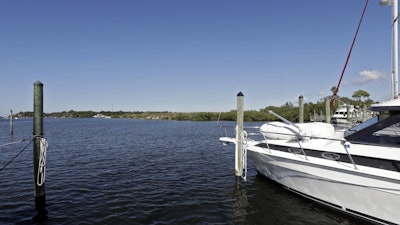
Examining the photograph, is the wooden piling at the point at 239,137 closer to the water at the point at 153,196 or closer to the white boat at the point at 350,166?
the water at the point at 153,196

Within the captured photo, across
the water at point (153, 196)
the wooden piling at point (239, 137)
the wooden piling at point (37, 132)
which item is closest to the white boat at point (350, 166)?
the water at point (153, 196)

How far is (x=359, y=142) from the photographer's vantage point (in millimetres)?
7164

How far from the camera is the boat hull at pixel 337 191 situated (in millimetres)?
5875

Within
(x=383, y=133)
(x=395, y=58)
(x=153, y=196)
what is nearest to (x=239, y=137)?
(x=153, y=196)

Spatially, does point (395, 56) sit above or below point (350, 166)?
above

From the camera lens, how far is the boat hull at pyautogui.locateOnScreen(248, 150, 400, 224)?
231 inches

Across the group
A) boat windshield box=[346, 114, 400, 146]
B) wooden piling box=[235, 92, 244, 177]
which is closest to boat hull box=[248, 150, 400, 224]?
wooden piling box=[235, 92, 244, 177]

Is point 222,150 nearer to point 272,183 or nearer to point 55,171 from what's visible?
point 272,183

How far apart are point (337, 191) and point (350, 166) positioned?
2.67 feet

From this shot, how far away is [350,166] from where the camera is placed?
6480 mm

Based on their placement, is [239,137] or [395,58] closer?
[395,58]

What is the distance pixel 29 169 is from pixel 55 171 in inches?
63.2

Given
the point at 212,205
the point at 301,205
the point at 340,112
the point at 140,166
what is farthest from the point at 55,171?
the point at 340,112

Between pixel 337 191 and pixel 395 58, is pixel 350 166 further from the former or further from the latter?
pixel 395 58
